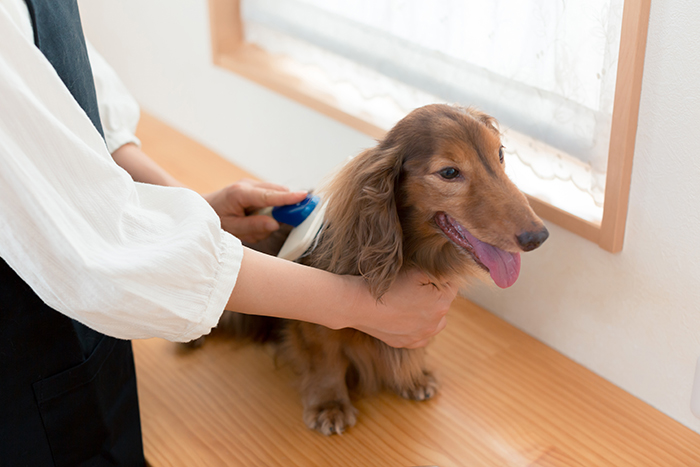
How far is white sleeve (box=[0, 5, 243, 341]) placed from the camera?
0.51 metres

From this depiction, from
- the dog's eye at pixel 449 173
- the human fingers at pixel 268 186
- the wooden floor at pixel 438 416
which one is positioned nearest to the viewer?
the dog's eye at pixel 449 173

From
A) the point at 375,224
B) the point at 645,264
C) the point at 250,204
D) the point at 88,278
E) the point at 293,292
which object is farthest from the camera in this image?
the point at 250,204

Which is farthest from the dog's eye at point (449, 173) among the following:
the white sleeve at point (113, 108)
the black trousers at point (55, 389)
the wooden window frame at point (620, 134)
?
the white sleeve at point (113, 108)

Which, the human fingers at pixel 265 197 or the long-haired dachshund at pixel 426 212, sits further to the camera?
the human fingers at pixel 265 197

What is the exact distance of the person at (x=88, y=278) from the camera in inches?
20.4

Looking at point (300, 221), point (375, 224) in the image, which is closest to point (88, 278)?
point (375, 224)

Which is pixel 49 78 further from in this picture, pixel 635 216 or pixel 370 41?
pixel 370 41

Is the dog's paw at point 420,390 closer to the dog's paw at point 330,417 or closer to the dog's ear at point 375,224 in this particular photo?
the dog's paw at point 330,417

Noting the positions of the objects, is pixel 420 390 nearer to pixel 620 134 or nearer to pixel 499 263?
pixel 499 263

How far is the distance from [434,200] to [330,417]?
375 mm

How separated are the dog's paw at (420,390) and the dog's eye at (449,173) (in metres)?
0.36

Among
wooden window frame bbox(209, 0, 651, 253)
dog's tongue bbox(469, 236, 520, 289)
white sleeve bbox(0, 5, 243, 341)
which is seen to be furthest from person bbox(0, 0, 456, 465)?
wooden window frame bbox(209, 0, 651, 253)

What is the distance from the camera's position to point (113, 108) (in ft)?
3.58

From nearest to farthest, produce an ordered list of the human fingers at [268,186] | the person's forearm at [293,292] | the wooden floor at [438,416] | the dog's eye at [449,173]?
the person's forearm at [293,292], the dog's eye at [449,173], the wooden floor at [438,416], the human fingers at [268,186]
